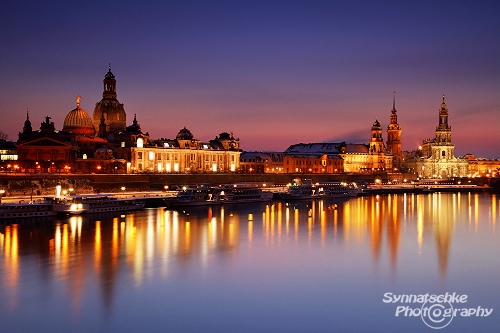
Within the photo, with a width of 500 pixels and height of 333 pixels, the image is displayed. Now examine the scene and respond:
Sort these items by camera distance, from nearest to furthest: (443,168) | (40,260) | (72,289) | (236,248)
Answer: (72,289), (40,260), (236,248), (443,168)

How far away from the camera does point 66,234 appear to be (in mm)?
39656

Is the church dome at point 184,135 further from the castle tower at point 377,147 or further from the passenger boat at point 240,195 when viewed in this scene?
the castle tower at point 377,147

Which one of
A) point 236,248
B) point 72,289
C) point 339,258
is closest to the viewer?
point 72,289

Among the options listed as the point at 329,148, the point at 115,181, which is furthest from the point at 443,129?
the point at 115,181

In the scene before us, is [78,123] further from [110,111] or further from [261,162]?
[261,162]

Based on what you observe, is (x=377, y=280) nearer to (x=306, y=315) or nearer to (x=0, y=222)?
(x=306, y=315)

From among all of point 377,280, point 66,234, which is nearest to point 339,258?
point 377,280

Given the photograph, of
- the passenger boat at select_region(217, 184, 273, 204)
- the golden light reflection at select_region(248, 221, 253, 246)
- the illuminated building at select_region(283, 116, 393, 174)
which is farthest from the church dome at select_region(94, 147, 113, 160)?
the illuminated building at select_region(283, 116, 393, 174)

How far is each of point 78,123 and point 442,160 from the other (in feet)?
291

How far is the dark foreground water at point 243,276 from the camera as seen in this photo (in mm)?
21734

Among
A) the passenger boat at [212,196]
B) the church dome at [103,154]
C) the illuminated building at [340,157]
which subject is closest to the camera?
the passenger boat at [212,196]

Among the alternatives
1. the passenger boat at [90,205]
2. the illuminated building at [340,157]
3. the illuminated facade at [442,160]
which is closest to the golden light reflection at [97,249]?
the passenger boat at [90,205]

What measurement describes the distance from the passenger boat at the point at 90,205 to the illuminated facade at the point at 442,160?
327 feet

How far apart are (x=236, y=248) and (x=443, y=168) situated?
114 m
